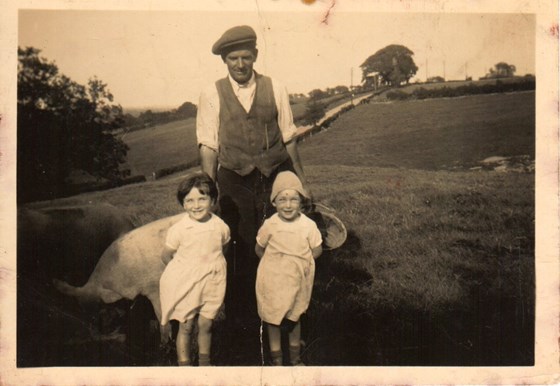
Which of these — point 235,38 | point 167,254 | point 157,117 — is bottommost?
point 167,254

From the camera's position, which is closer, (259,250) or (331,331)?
(259,250)

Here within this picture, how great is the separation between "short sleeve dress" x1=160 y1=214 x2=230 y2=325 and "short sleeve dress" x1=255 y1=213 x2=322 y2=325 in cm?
27

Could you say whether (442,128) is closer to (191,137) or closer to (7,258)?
(191,137)

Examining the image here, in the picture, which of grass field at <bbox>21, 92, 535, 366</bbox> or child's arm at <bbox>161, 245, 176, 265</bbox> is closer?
child's arm at <bbox>161, 245, 176, 265</bbox>

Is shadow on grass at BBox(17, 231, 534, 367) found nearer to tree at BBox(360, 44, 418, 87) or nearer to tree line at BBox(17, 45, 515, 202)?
tree line at BBox(17, 45, 515, 202)

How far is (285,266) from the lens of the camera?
3953 millimetres

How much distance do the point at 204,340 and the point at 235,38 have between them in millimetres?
1951

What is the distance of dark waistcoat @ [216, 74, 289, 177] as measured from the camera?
159 inches

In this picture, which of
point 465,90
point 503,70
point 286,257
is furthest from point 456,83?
point 286,257

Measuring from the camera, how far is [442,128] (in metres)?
4.38

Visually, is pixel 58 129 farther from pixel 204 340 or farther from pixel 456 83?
pixel 456 83

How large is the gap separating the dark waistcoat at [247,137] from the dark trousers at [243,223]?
2.3 inches

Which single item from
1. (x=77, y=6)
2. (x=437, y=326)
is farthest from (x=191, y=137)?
(x=437, y=326)

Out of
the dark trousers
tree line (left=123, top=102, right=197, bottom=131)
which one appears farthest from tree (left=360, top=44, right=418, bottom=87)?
tree line (left=123, top=102, right=197, bottom=131)
